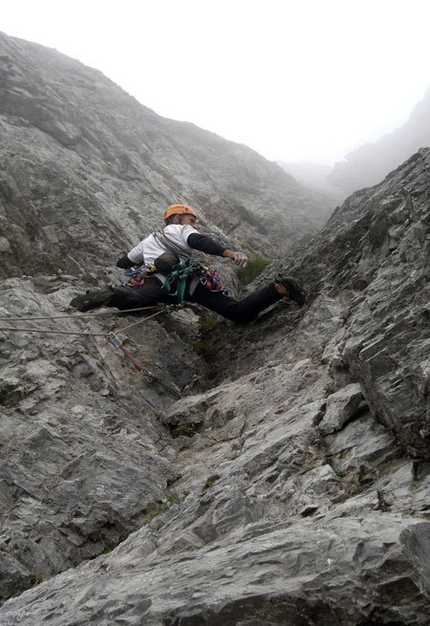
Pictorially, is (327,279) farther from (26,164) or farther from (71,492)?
(26,164)

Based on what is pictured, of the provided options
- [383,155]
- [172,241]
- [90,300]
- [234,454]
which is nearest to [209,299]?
[172,241]

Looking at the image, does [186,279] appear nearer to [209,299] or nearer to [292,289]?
[209,299]

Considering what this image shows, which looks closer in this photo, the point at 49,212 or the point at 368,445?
the point at 368,445

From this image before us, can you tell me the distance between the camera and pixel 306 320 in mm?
9633

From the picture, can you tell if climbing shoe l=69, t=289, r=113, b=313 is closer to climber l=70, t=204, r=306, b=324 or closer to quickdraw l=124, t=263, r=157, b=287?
climber l=70, t=204, r=306, b=324

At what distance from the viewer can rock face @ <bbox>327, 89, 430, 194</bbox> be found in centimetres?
5162

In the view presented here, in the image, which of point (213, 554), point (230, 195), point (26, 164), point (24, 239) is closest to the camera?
point (213, 554)

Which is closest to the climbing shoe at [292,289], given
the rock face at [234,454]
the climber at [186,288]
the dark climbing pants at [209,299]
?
the climber at [186,288]

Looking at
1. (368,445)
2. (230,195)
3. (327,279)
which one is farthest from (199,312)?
(230,195)

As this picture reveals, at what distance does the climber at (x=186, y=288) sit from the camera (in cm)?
1023

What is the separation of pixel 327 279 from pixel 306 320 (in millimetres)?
1183

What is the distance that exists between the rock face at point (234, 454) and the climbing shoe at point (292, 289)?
26cm

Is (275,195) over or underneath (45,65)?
underneath

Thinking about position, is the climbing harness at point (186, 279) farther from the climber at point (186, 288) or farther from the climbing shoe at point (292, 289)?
the climbing shoe at point (292, 289)
